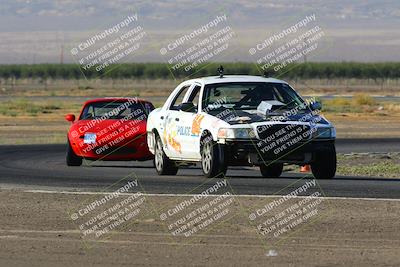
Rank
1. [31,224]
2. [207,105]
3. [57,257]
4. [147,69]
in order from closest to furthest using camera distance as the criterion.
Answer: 1. [57,257]
2. [31,224]
3. [207,105]
4. [147,69]

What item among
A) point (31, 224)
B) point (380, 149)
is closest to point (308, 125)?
point (31, 224)

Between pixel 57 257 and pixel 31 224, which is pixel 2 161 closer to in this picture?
pixel 31 224

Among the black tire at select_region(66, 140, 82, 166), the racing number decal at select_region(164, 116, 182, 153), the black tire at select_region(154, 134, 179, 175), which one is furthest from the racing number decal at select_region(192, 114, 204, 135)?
the black tire at select_region(66, 140, 82, 166)

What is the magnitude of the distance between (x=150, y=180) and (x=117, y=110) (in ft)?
16.6

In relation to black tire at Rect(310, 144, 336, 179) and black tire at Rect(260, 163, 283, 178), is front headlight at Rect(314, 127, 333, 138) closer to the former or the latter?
black tire at Rect(310, 144, 336, 179)

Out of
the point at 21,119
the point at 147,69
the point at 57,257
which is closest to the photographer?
the point at 57,257

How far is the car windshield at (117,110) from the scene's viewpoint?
968 inches

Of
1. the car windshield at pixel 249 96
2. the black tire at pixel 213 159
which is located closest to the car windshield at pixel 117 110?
the car windshield at pixel 249 96

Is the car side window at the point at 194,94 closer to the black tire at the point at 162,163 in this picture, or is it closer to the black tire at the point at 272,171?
the black tire at the point at 162,163

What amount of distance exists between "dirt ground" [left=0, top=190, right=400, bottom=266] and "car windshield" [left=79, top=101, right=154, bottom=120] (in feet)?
26.5

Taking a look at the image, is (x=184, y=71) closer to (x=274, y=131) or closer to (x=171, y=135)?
(x=171, y=135)

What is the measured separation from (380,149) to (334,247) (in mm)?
19249

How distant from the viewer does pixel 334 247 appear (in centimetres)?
1223

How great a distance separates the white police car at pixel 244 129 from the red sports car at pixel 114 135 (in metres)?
2.35
